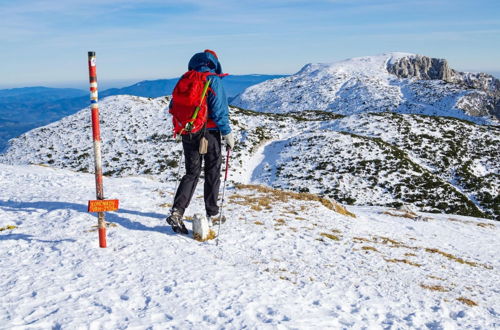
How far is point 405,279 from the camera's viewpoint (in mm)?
6547

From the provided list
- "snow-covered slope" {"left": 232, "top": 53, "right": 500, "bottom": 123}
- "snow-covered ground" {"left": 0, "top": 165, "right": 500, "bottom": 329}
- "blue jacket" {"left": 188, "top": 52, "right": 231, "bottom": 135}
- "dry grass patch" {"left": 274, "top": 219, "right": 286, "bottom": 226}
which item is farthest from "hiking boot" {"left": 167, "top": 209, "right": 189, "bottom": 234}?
"snow-covered slope" {"left": 232, "top": 53, "right": 500, "bottom": 123}

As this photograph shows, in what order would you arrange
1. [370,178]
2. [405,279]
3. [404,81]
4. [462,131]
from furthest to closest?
[404,81] < [462,131] < [370,178] < [405,279]

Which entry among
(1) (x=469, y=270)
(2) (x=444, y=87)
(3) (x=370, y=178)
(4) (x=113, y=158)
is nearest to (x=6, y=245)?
(1) (x=469, y=270)

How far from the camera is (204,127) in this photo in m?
6.94

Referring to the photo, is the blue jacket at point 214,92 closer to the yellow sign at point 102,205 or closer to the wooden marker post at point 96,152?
the wooden marker post at point 96,152

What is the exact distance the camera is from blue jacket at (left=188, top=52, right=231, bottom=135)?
22.0 ft

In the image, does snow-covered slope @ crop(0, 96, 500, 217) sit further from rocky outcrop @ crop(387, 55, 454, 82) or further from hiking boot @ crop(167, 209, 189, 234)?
rocky outcrop @ crop(387, 55, 454, 82)

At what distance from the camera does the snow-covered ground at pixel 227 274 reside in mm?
4367

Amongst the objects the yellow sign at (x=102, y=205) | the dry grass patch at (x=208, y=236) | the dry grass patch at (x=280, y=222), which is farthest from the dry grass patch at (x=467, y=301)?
the yellow sign at (x=102, y=205)

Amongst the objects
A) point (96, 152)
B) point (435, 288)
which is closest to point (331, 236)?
point (435, 288)

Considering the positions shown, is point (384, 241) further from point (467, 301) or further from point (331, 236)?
point (467, 301)

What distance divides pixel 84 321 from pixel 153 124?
39.0m

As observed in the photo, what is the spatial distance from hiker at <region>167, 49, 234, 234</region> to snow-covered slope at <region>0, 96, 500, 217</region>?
761 inches

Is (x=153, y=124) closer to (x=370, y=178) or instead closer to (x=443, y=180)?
(x=370, y=178)
